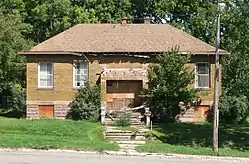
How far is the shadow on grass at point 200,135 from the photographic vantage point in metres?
29.8

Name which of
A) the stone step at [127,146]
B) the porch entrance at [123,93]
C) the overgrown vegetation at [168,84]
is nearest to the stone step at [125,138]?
the stone step at [127,146]

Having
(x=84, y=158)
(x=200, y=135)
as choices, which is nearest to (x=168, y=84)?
(x=200, y=135)

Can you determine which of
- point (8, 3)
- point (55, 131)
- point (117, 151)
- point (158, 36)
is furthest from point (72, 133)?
point (8, 3)

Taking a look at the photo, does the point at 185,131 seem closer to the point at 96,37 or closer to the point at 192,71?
the point at 192,71

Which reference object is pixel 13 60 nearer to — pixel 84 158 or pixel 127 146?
pixel 127 146

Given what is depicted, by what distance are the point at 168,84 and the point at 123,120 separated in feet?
13.6

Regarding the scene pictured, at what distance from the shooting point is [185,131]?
33875 millimetres

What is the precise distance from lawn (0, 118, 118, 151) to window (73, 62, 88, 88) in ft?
17.9

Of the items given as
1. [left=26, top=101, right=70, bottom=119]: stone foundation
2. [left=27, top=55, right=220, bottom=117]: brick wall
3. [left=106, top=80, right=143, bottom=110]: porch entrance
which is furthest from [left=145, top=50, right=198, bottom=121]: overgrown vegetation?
[left=26, top=101, right=70, bottom=119]: stone foundation

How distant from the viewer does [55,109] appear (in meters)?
40.3

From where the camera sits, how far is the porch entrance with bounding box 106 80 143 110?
131ft

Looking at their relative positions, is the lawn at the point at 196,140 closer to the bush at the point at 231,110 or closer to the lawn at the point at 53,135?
the lawn at the point at 53,135

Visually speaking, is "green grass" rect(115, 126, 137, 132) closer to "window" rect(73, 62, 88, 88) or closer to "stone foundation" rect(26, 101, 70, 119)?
"stone foundation" rect(26, 101, 70, 119)

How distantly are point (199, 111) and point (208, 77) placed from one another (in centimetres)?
248
